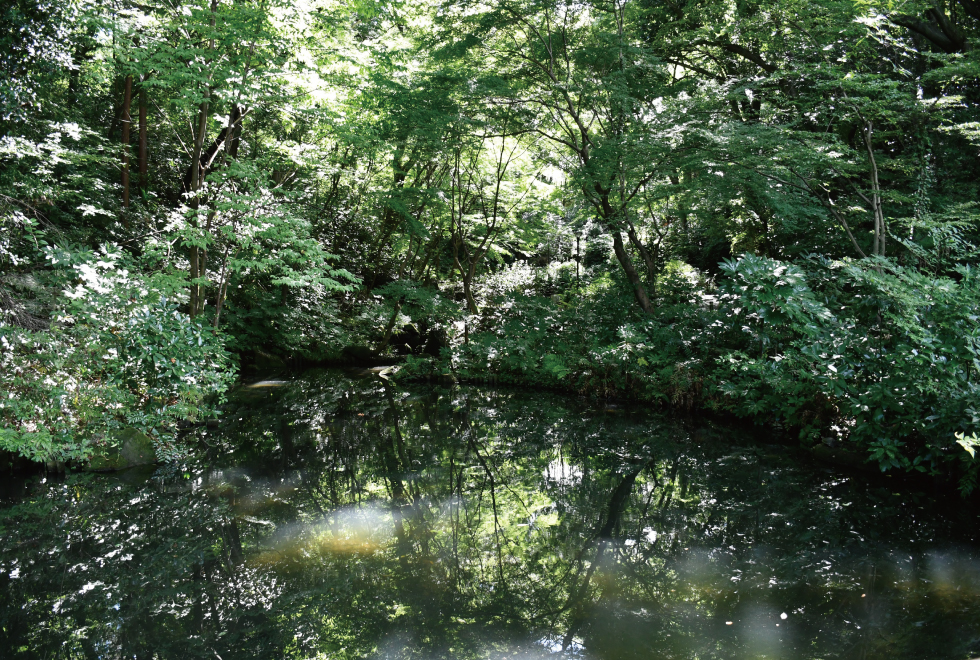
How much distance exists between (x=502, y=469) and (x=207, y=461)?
333 centimetres

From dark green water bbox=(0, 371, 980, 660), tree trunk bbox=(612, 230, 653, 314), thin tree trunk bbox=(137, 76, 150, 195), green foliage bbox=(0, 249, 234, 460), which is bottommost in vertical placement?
dark green water bbox=(0, 371, 980, 660)

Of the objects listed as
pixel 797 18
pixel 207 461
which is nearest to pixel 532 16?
pixel 797 18

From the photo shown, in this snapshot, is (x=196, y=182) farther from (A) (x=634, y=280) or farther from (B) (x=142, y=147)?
(A) (x=634, y=280)

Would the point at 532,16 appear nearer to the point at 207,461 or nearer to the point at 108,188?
the point at 108,188

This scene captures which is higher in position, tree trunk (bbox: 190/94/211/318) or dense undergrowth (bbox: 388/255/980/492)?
tree trunk (bbox: 190/94/211/318)

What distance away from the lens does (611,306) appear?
35.5 feet

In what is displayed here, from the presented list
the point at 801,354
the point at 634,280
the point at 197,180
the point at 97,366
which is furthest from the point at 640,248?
the point at 97,366

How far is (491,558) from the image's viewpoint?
13.1 ft

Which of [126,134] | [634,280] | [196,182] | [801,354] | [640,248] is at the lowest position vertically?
[801,354]

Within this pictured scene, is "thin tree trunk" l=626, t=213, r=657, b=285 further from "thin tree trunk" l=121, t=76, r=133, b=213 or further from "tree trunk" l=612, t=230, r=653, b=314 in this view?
"thin tree trunk" l=121, t=76, r=133, b=213

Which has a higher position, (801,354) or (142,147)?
(142,147)

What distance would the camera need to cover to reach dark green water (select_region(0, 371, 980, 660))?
3.05 m

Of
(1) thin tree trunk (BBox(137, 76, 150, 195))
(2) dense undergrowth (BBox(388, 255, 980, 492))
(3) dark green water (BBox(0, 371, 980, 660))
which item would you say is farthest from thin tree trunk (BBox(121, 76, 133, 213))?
(2) dense undergrowth (BBox(388, 255, 980, 492))

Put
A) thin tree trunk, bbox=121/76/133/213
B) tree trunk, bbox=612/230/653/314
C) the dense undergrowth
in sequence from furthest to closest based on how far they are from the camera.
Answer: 1. tree trunk, bbox=612/230/653/314
2. thin tree trunk, bbox=121/76/133/213
3. the dense undergrowth
